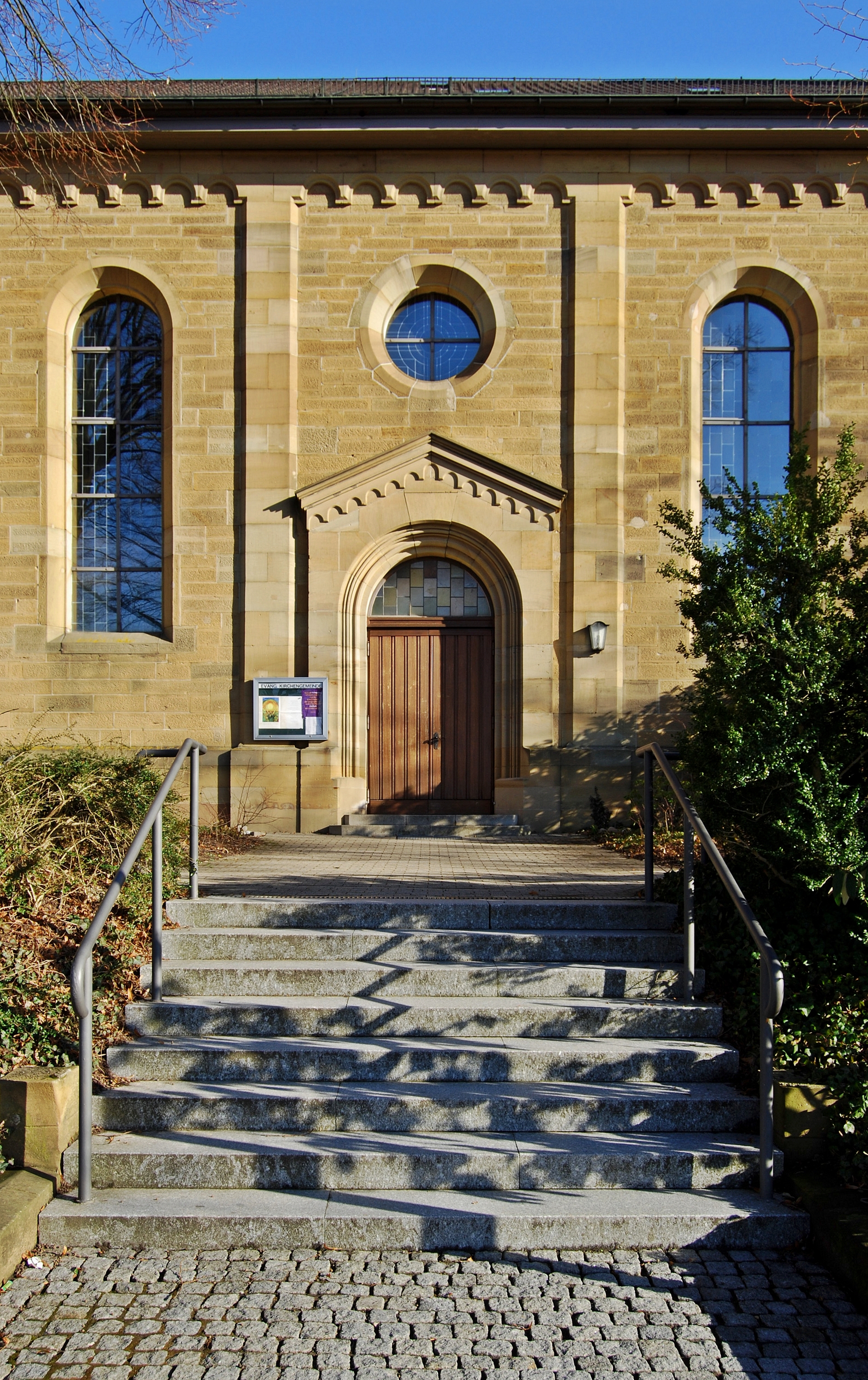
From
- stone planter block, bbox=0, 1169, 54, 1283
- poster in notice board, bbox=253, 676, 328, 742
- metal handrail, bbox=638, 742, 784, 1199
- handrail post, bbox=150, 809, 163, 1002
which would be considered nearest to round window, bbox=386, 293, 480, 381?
poster in notice board, bbox=253, 676, 328, 742

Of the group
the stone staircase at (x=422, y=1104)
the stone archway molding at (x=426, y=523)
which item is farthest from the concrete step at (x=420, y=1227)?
the stone archway molding at (x=426, y=523)

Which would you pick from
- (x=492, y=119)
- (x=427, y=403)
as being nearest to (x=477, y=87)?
(x=492, y=119)

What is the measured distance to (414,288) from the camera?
36.8 ft

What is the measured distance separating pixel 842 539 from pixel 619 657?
221 inches

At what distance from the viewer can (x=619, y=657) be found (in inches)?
424

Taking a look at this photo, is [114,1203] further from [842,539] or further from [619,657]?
[619,657]

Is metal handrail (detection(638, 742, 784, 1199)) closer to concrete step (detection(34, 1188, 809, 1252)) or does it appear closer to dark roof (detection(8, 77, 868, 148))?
concrete step (detection(34, 1188, 809, 1252))

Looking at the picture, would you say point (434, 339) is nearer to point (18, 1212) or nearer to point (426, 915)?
point (426, 915)

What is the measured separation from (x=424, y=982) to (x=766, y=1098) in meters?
1.79

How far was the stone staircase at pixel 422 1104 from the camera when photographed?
3.56 metres

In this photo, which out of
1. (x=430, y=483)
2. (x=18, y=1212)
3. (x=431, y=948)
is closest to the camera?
(x=18, y=1212)

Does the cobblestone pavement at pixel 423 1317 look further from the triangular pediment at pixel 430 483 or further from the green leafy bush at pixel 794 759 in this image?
the triangular pediment at pixel 430 483

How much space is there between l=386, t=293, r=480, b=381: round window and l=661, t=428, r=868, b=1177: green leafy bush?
22.8 feet

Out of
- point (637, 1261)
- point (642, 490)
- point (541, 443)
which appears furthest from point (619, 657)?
point (637, 1261)
